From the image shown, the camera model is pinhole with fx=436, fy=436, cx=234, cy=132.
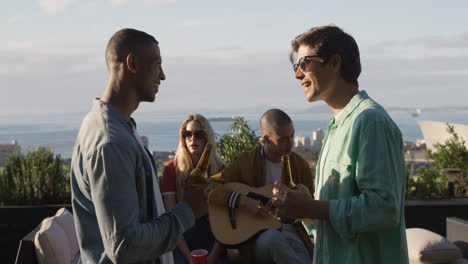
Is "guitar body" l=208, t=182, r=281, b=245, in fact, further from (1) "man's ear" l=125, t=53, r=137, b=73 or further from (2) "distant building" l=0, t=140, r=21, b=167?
(2) "distant building" l=0, t=140, r=21, b=167

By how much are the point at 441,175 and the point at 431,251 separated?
135 inches

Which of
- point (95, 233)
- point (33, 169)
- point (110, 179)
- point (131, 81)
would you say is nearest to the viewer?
point (110, 179)

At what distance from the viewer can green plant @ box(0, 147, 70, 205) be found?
248 inches

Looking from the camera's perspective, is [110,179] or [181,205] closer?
[110,179]

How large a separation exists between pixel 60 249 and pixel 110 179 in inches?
108

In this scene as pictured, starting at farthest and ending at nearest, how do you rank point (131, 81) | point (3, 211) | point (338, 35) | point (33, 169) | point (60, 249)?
point (33, 169), point (3, 211), point (60, 249), point (338, 35), point (131, 81)

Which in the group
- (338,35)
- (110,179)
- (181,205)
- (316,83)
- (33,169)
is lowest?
(33,169)

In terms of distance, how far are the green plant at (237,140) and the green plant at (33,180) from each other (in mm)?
2386

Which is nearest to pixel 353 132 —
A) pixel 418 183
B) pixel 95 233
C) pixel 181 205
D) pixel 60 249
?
pixel 181 205

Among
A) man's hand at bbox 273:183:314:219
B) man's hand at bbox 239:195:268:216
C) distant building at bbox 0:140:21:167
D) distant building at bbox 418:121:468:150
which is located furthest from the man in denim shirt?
distant building at bbox 418:121:468:150

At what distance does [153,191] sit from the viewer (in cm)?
175

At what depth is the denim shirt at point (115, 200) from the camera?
1541 mm

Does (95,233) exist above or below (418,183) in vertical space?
above

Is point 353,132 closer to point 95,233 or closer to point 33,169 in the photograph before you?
point 95,233
